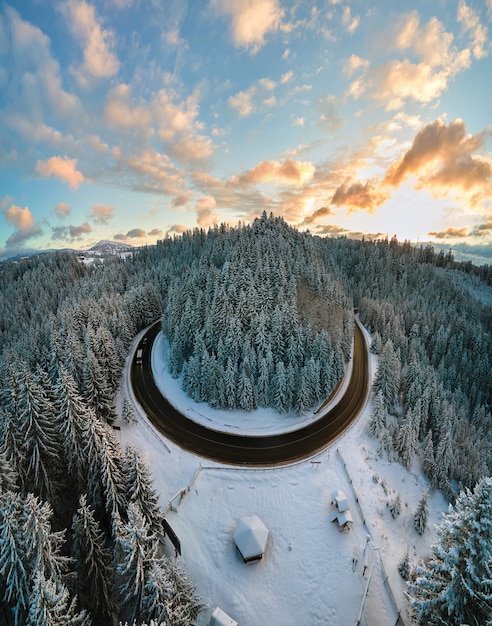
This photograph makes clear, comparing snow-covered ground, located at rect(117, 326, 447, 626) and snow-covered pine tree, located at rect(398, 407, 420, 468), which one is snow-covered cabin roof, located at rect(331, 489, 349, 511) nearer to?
snow-covered ground, located at rect(117, 326, 447, 626)

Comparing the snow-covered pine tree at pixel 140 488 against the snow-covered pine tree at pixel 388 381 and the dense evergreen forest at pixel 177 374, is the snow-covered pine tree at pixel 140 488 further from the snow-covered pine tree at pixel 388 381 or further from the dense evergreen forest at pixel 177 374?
the snow-covered pine tree at pixel 388 381

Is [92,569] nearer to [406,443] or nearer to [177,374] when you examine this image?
[177,374]

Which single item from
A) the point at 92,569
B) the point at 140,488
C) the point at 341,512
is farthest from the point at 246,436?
the point at 92,569

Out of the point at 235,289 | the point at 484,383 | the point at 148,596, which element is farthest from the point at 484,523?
the point at 484,383

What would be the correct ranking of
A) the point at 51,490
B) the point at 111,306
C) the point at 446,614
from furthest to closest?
the point at 111,306 → the point at 51,490 → the point at 446,614

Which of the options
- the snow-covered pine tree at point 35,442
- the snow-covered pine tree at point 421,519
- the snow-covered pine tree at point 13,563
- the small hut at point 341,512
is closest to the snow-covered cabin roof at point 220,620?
the snow-covered pine tree at point 13,563

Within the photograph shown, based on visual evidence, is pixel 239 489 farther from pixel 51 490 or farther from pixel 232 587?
pixel 51 490
